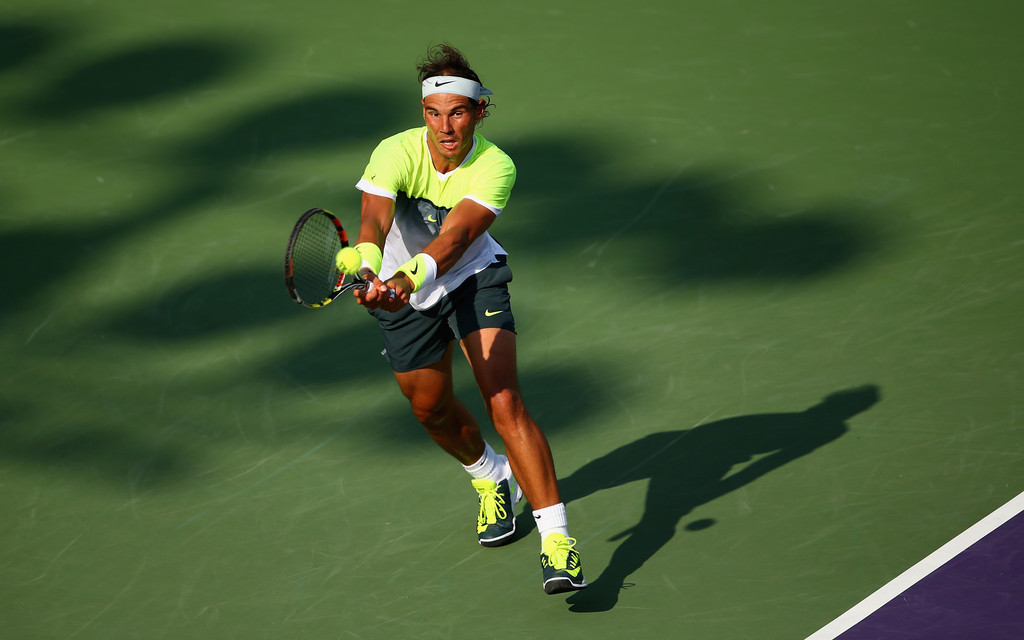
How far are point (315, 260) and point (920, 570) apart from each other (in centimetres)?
275

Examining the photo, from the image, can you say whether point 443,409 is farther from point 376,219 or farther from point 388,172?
point 388,172

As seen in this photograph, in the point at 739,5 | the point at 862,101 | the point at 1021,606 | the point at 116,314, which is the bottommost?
the point at 1021,606

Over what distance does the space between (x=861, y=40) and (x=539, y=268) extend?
4.15m

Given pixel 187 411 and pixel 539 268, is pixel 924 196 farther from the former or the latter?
pixel 187 411

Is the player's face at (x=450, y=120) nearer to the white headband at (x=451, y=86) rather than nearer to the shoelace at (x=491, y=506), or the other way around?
the white headband at (x=451, y=86)

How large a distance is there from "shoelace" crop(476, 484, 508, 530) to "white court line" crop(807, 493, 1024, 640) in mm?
1486

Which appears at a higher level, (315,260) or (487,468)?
(315,260)

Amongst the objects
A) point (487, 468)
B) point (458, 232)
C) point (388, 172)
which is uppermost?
point (388, 172)

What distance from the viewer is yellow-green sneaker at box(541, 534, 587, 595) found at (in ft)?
15.8

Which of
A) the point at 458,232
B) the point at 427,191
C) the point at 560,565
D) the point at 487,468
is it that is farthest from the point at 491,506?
the point at 427,191

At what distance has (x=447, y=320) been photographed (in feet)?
17.1

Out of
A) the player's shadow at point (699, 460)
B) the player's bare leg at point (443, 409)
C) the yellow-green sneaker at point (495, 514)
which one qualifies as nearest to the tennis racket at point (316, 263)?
the player's bare leg at point (443, 409)

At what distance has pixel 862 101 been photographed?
9438 mm

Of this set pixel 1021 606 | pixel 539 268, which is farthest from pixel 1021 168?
pixel 1021 606
